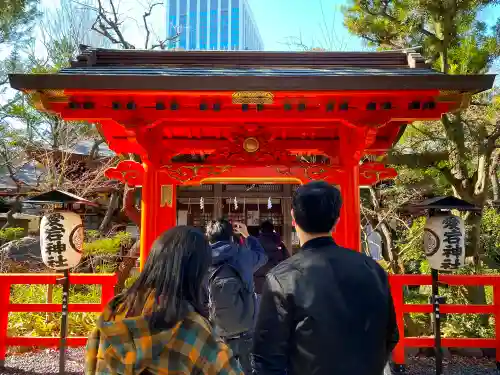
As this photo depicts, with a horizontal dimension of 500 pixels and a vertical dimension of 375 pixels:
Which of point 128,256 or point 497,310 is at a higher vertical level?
point 128,256

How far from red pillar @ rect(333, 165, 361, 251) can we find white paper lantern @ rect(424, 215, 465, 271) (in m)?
0.86

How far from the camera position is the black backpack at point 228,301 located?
294 cm

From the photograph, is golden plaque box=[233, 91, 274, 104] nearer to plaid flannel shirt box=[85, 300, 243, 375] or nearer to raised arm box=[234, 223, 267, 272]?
raised arm box=[234, 223, 267, 272]

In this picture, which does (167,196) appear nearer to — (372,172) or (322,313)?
(372,172)

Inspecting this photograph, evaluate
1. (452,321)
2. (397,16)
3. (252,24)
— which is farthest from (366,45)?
(252,24)

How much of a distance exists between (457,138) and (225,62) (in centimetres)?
406

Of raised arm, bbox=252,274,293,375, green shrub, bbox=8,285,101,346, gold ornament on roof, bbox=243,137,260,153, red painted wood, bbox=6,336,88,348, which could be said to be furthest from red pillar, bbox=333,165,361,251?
green shrub, bbox=8,285,101,346

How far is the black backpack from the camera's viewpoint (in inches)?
116

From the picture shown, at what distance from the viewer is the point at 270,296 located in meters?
1.45

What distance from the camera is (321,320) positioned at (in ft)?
4.61

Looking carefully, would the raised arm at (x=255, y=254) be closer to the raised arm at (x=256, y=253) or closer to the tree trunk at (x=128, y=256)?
the raised arm at (x=256, y=253)

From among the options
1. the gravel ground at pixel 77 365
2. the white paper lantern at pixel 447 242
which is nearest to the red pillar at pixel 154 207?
the gravel ground at pixel 77 365

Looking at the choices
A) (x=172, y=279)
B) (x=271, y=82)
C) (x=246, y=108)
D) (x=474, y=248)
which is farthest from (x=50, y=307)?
(x=474, y=248)

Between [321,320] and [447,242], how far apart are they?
332 cm
